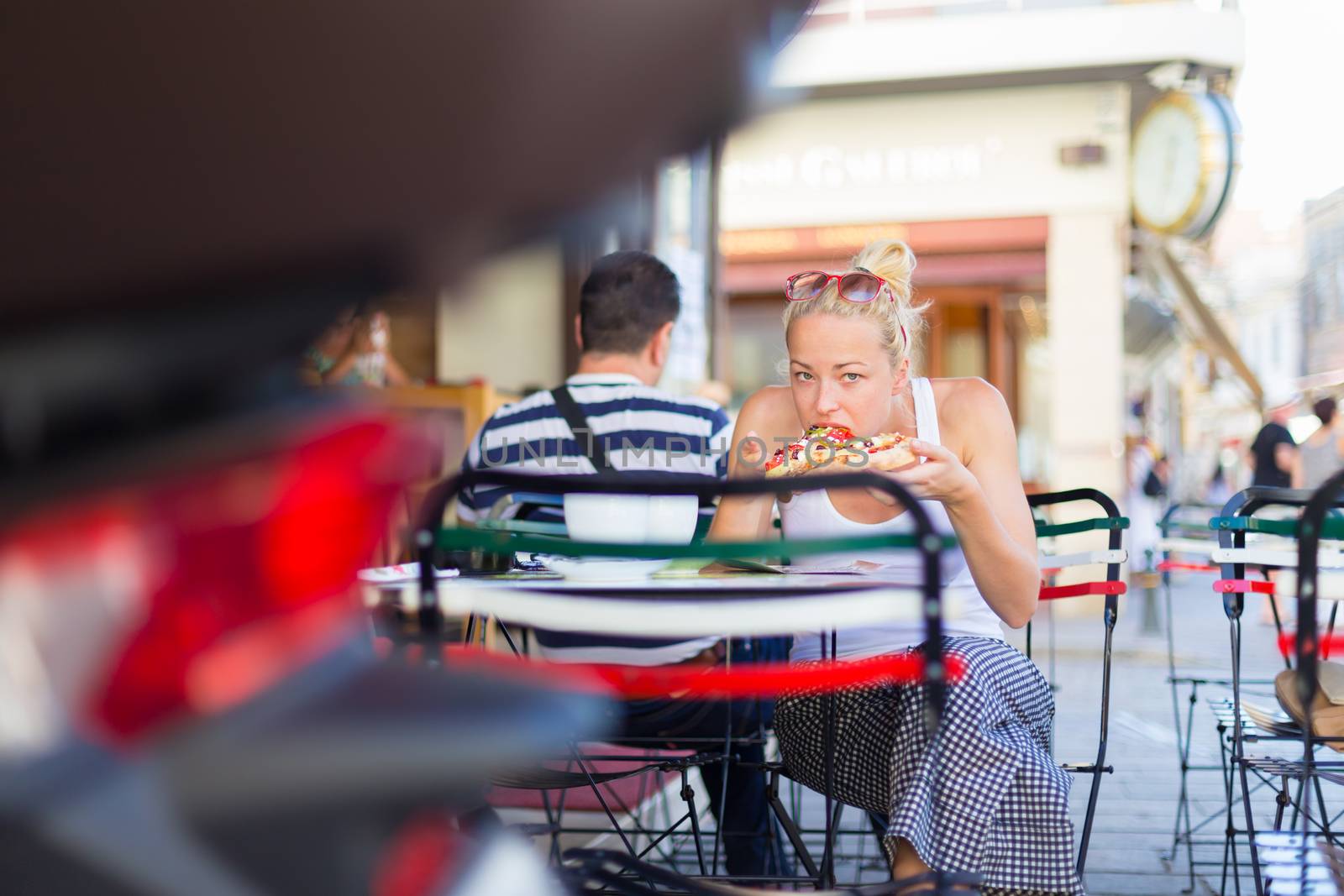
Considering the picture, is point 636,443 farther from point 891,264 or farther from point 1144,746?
point 1144,746

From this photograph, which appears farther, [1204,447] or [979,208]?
[1204,447]

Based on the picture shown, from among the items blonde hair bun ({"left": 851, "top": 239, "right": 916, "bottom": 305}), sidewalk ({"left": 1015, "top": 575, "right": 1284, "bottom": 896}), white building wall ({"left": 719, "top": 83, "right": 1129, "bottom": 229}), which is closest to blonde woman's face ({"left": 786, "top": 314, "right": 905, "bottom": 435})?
blonde hair bun ({"left": 851, "top": 239, "right": 916, "bottom": 305})

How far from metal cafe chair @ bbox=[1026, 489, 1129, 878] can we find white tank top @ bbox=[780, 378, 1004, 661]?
0.55 feet

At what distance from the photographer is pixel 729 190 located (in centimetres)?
1348

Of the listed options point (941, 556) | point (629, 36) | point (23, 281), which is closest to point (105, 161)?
point (23, 281)

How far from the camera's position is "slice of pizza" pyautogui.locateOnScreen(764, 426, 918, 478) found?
1.98 m

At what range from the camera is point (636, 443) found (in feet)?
10.7

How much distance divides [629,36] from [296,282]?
292mm

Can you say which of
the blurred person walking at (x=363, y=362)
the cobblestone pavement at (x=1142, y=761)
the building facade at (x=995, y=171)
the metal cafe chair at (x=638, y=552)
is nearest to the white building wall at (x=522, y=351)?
the blurred person walking at (x=363, y=362)

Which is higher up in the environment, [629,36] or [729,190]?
[729,190]

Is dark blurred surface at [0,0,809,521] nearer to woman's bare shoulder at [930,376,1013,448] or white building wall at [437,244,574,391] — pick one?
woman's bare shoulder at [930,376,1013,448]

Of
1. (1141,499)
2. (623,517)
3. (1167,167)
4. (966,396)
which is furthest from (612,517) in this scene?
(1167,167)

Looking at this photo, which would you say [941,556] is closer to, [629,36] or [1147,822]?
[629,36]

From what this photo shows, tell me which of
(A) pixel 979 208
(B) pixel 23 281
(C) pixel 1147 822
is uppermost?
(A) pixel 979 208
